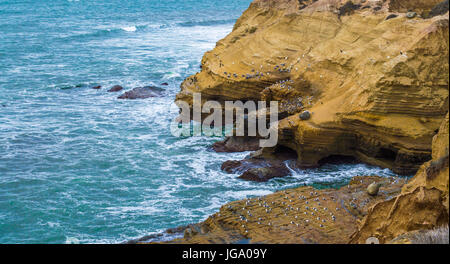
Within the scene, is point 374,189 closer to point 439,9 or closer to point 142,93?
point 439,9

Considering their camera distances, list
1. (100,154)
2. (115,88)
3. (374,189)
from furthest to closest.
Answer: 1. (115,88)
2. (100,154)
3. (374,189)

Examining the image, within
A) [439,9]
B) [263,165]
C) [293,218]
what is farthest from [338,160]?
[439,9]

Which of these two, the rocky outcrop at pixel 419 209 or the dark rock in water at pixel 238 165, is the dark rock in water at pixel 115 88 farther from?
the rocky outcrop at pixel 419 209

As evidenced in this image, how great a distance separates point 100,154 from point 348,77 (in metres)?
9.91

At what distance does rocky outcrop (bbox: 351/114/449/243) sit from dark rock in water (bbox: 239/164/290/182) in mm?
7716

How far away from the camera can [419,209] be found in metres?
10.5

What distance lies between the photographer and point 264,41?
26.4m

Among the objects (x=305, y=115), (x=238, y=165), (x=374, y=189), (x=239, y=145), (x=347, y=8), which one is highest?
(x=347, y=8)

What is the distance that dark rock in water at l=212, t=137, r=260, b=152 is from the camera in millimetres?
22297

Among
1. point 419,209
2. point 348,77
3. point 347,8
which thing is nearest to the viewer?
point 419,209
